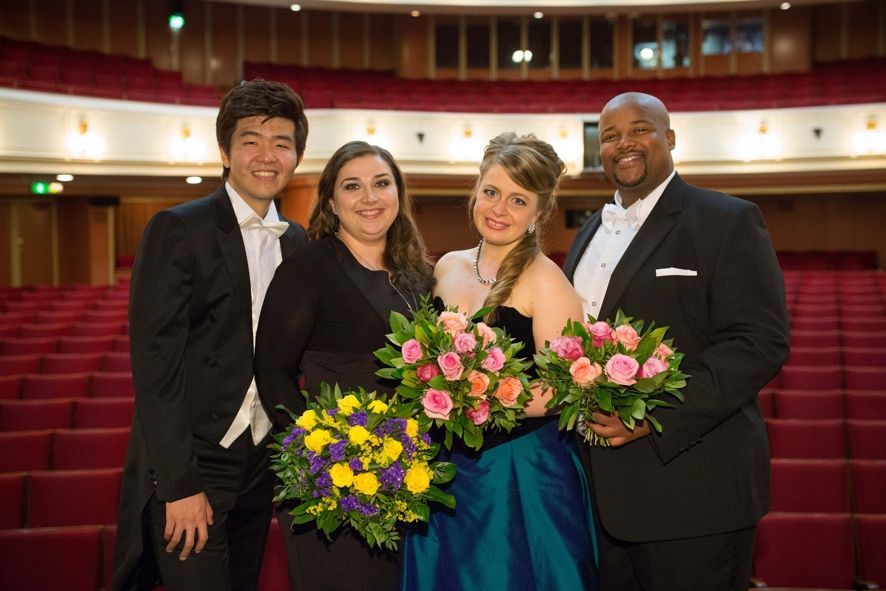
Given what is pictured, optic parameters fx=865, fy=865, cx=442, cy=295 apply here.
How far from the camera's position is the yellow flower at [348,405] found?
1.81 meters

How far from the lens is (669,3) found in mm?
14188

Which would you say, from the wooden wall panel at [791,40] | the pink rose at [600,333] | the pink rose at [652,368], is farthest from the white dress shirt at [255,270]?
the wooden wall panel at [791,40]

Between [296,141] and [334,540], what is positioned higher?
[296,141]

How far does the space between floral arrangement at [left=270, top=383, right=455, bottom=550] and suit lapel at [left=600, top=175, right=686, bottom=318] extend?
0.60 meters

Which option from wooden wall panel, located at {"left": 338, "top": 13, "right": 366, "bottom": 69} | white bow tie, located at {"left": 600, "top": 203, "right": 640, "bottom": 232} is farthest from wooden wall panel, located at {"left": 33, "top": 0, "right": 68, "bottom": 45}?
white bow tie, located at {"left": 600, "top": 203, "right": 640, "bottom": 232}

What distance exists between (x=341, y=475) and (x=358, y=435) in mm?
86

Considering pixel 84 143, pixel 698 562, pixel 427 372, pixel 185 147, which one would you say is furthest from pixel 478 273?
pixel 185 147

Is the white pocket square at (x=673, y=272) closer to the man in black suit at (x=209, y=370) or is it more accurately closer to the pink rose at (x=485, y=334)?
the pink rose at (x=485, y=334)

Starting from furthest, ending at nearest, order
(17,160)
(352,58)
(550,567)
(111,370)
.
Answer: (352,58), (17,160), (111,370), (550,567)

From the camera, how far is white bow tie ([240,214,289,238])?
7.31 feet

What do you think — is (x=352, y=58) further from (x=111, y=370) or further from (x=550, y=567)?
(x=550, y=567)

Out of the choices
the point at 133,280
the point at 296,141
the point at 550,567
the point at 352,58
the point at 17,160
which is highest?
the point at 352,58

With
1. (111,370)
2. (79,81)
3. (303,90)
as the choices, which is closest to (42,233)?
(79,81)

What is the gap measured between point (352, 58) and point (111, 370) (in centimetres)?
1135
